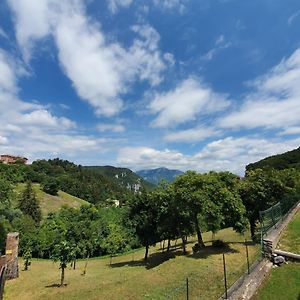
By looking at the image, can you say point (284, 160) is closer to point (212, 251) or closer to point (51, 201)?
point (212, 251)

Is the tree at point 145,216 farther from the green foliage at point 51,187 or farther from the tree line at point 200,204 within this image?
the green foliage at point 51,187

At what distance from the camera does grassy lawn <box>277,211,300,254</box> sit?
70.8 ft

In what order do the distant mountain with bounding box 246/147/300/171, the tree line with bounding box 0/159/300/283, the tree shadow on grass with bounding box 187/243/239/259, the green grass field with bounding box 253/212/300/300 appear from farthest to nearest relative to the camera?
the distant mountain with bounding box 246/147/300/171 → the tree line with bounding box 0/159/300/283 → the tree shadow on grass with bounding box 187/243/239/259 → the green grass field with bounding box 253/212/300/300

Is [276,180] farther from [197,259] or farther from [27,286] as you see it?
[27,286]

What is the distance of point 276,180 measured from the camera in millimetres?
40125

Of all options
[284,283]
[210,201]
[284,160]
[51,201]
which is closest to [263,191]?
[210,201]

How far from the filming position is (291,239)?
75.5 ft

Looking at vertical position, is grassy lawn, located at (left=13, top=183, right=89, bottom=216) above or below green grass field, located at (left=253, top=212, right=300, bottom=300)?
above

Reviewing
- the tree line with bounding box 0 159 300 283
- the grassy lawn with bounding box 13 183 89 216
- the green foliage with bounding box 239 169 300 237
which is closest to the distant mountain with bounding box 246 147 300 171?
the tree line with bounding box 0 159 300 283

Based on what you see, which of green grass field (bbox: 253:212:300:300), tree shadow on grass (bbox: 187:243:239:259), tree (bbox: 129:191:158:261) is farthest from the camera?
tree (bbox: 129:191:158:261)

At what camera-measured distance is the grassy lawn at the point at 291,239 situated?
21.6 meters

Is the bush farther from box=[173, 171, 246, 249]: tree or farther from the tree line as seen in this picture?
box=[173, 171, 246, 249]: tree

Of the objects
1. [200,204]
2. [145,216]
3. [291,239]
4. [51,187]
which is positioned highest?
[51,187]

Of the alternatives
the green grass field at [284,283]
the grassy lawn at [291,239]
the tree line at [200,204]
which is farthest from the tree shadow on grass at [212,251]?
the green grass field at [284,283]
